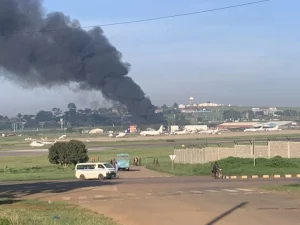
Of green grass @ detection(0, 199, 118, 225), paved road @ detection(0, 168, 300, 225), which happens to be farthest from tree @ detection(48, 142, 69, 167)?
green grass @ detection(0, 199, 118, 225)

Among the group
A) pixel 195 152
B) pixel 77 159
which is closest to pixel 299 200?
pixel 195 152

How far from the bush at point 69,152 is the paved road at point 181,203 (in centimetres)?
3185

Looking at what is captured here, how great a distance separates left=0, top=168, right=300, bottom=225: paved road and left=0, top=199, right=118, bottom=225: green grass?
89 cm

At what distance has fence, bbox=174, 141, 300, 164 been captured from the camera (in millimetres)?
55250

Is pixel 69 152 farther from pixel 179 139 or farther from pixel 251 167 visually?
pixel 179 139

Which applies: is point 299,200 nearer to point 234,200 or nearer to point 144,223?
point 234,200

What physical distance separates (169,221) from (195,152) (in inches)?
1744

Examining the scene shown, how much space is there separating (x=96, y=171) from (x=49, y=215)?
1112 inches

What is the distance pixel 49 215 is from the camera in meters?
20.0

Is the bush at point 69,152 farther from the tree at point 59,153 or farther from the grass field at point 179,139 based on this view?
the grass field at point 179,139

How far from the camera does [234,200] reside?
24.9 m

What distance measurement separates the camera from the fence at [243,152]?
5525 centimetres

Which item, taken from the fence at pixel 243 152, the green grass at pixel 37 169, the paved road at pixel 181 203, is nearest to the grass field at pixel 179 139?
the green grass at pixel 37 169

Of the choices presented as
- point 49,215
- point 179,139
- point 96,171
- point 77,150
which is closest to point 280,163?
point 96,171
